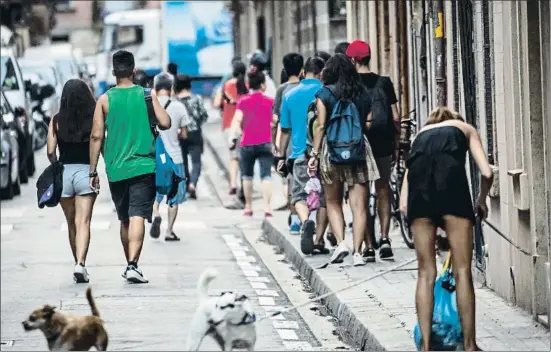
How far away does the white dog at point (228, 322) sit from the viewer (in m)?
9.84

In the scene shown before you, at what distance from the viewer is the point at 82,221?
1546 cm

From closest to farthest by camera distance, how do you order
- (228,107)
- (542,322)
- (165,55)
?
(542,322)
(228,107)
(165,55)

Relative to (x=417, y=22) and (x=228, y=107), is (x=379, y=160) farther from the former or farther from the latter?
(x=228, y=107)

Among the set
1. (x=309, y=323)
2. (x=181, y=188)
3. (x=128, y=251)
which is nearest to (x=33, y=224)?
(x=181, y=188)

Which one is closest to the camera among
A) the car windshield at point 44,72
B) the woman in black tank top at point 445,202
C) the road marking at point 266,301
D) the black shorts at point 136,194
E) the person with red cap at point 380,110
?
the woman in black tank top at point 445,202

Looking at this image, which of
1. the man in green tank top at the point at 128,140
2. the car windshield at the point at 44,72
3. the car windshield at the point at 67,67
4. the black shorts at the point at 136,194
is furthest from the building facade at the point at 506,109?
the car windshield at the point at 67,67

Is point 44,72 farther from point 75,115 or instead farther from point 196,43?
point 75,115

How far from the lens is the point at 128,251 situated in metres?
15.3

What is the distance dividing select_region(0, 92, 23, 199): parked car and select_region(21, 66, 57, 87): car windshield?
1187cm

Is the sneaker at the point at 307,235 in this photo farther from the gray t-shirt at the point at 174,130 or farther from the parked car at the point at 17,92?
the parked car at the point at 17,92

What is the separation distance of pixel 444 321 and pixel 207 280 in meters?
1.46

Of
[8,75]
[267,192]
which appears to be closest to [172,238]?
[267,192]

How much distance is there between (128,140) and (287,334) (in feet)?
9.07

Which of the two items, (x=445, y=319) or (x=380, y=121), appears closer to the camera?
(x=445, y=319)
